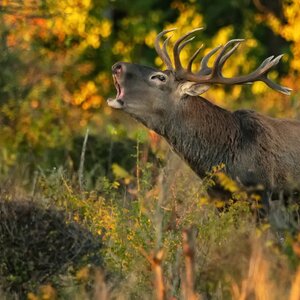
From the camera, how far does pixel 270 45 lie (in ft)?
87.1

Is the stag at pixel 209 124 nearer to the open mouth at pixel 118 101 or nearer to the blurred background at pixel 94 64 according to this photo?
the open mouth at pixel 118 101

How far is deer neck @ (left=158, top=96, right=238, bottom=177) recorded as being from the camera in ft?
36.5

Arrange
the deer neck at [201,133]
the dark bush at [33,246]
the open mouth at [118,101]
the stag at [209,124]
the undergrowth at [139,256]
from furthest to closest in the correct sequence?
the open mouth at [118,101] < the deer neck at [201,133] < the stag at [209,124] < the dark bush at [33,246] < the undergrowth at [139,256]

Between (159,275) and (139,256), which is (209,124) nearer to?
(139,256)

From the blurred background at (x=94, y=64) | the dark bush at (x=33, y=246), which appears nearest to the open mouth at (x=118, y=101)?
the blurred background at (x=94, y=64)

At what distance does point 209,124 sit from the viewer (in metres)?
11.3

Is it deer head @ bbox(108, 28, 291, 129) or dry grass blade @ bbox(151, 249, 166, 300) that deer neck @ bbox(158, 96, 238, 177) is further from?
dry grass blade @ bbox(151, 249, 166, 300)

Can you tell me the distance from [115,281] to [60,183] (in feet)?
8.99

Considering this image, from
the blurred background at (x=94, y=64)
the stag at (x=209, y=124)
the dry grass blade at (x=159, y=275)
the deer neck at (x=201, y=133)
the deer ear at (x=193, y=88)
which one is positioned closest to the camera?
the dry grass blade at (x=159, y=275)

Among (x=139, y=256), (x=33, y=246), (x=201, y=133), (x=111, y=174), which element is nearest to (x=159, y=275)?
(x=33, y=246)

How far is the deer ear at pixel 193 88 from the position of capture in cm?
1141

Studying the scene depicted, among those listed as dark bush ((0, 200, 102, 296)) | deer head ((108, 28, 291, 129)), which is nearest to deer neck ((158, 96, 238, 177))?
deer head ((108, 28, 291, 129))

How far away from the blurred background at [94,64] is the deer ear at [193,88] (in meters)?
0.65

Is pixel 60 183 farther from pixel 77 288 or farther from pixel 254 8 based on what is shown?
pixel 254 8
